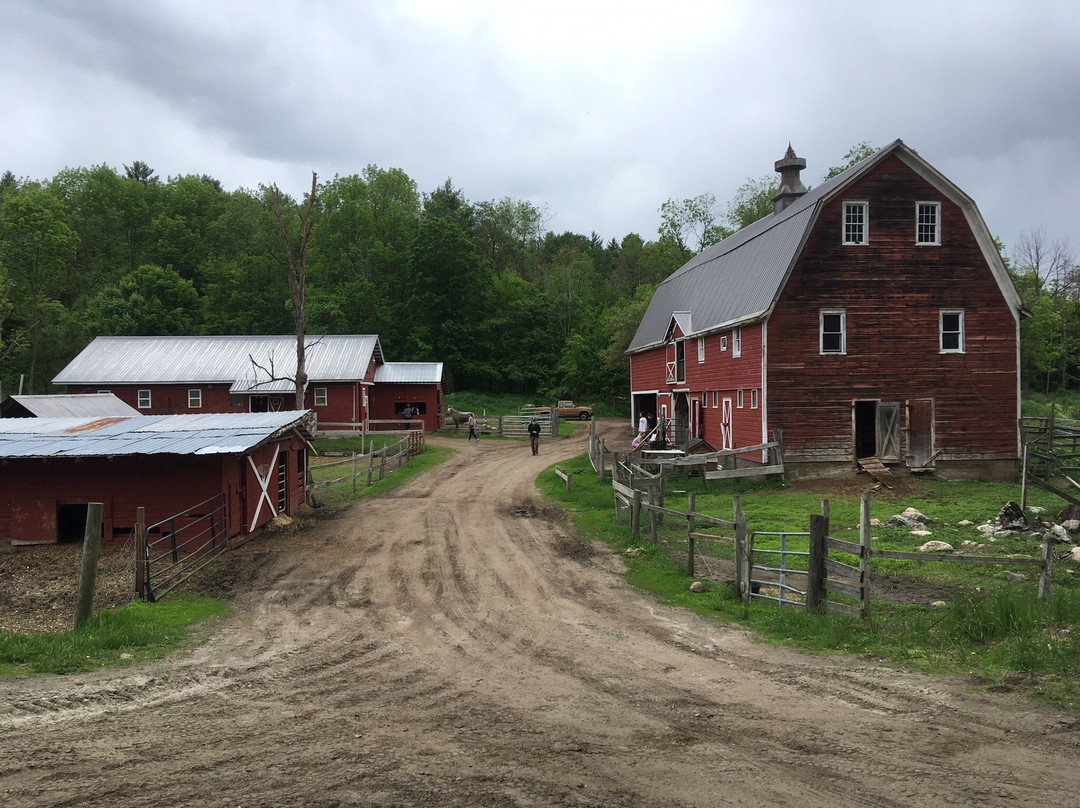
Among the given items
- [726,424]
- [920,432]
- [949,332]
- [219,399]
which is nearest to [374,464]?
[726,424]

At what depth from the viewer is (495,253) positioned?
Answer: 8762cm

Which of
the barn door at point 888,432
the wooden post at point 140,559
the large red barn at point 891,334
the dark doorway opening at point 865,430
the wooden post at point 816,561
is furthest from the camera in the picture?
the dark doorway opening at point 865,430

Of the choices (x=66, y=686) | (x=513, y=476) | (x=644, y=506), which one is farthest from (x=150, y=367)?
(x=66, y=686)

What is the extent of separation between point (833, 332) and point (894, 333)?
7.22ft

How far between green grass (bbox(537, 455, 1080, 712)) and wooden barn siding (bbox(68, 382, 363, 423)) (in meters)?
25.2

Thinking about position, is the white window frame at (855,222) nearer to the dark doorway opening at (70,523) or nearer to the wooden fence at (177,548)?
the wooden fence at (177,548)

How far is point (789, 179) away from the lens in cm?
3697

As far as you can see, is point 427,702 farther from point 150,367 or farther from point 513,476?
point 150,367

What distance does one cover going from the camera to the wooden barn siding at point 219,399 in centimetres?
4397

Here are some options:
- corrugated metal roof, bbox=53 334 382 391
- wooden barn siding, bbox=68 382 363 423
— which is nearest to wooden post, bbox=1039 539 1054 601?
corrugated metal roof, bbox=53 334 382 391

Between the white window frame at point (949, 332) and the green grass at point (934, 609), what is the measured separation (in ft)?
21.8

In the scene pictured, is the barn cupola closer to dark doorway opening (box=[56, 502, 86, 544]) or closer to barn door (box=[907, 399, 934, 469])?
barn door (box=[907, 399, 934, 469])

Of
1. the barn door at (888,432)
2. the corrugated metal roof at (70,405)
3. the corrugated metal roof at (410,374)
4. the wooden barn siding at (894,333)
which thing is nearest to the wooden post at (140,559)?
the wooden barn siding at (894,333)

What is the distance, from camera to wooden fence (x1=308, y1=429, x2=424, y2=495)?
88.3 ft
